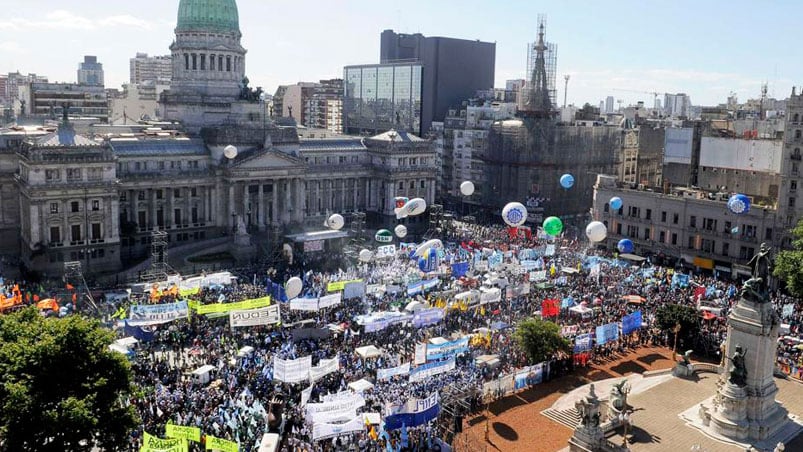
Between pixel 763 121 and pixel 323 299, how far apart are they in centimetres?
8743

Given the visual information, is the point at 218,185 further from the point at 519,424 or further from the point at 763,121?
the point at 763,121

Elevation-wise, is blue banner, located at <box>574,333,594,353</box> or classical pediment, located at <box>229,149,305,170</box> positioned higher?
classical pediment, located at <box>229,149,305,170</box>

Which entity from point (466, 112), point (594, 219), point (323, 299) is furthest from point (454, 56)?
point (323, 299)

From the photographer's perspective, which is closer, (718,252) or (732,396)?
(732,396)

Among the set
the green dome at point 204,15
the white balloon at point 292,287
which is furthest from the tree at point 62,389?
the green dome at point 204,15

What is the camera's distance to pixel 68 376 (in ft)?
107

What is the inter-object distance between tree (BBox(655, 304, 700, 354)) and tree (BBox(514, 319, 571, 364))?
36.4 ft

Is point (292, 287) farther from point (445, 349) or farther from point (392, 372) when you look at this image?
point (392, 372)

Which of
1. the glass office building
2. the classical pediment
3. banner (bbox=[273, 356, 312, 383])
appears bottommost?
banner (bbox=[273, 356, 312, 383])

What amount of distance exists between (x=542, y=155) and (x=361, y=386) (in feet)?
248

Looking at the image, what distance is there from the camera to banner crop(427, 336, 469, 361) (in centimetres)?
4438

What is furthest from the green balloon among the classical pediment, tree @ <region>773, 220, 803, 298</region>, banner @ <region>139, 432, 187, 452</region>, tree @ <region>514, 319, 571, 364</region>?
banner @ <region>139, 432, 187, 452</region>

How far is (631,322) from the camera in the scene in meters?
53.2

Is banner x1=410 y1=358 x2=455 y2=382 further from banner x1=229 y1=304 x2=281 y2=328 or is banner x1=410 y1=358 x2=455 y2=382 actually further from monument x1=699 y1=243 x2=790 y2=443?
monument x1=699 y1=243 x2=790 y2=443
